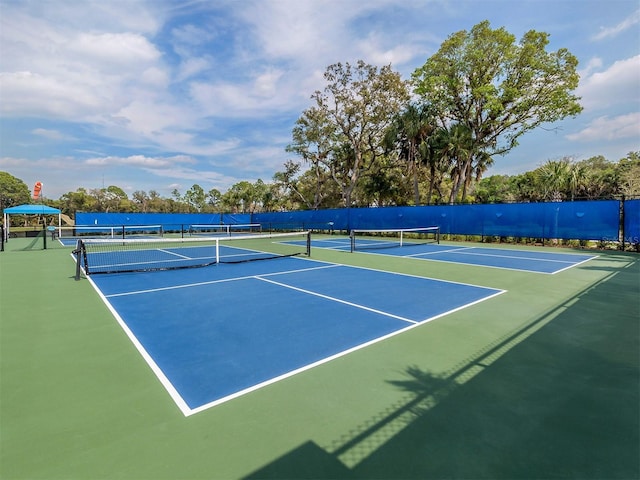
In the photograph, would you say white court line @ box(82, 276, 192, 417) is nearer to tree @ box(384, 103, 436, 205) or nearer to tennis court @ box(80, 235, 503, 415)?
tennis court @ box(80, 235, 503, 415)

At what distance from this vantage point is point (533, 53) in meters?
20.7

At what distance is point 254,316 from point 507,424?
350cm

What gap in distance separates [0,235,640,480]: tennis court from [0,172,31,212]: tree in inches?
2906

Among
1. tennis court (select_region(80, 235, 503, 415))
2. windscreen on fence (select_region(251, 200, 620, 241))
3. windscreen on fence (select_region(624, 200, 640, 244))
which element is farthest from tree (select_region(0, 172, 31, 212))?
windscreen on fence (select_region(624, 200, 640, 244))

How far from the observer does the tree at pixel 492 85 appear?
20.8m

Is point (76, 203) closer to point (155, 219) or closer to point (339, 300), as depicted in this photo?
point (155, 219)

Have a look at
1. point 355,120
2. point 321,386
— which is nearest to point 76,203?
point 355,120

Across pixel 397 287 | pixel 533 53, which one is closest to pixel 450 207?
pixel 533 53

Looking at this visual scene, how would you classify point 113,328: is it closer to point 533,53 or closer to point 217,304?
point 217,304

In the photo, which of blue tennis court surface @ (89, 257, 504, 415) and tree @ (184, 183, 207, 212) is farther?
tree @ (184, 183, 207, 212)

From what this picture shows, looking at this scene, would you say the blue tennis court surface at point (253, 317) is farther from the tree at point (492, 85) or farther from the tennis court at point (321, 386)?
the tree at point (492, 85)

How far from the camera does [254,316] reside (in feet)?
16.3

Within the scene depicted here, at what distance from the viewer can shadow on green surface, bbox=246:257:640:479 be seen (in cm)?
198

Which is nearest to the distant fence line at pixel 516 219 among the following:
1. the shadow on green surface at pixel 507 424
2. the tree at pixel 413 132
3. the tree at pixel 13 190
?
the tree at pixel 413 132
